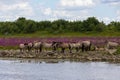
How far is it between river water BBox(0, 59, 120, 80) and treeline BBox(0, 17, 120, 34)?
201 feet

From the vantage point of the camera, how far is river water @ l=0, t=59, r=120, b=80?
96.8 feet

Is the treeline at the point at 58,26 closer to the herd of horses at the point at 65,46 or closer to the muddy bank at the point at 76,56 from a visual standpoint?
the herd of horses at the point at 65,46

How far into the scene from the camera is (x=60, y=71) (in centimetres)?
3334

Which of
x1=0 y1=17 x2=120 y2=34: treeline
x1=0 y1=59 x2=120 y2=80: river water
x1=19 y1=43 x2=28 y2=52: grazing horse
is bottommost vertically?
x1=0 y1=59 x2=120 y2=80: river water

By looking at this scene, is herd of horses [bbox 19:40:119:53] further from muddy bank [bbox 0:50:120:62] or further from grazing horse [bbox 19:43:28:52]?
muddy bank [bbox 0:50:120:62]

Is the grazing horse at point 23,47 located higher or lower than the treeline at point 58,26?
lower

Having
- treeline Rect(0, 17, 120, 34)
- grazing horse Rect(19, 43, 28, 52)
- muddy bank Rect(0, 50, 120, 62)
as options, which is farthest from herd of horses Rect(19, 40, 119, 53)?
treeline Rect(0, 17, 120, 34)

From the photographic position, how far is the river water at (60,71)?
2952 centimetres

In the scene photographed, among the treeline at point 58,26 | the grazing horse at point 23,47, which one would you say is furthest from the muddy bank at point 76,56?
the treeline at point 58,26

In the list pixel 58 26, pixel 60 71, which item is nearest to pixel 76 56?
pixel 60 71

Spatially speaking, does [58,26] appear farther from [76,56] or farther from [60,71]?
[60,71]

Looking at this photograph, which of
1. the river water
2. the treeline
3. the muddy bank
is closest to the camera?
the river water

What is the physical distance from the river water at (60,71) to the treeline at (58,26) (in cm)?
6134

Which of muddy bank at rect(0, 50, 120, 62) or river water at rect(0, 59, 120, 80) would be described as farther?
muddy bank at rect(0, 50, 120, 62)
